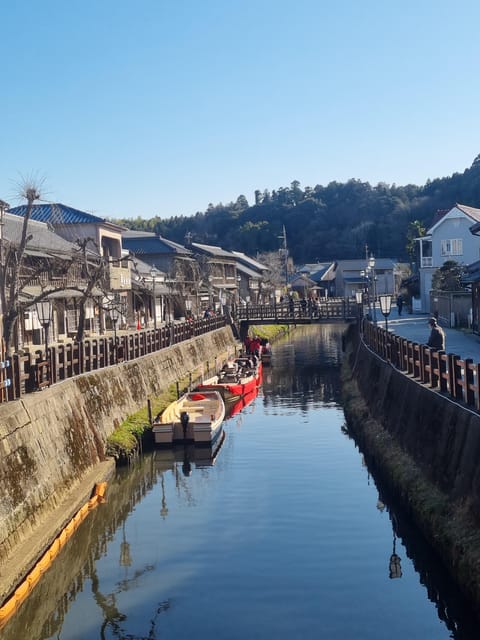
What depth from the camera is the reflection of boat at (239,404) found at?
29.9 m

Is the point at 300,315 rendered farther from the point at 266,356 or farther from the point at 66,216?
the point at 66,216

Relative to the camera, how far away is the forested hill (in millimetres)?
121500

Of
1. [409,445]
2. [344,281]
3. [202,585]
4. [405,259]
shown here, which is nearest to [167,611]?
[202,585]

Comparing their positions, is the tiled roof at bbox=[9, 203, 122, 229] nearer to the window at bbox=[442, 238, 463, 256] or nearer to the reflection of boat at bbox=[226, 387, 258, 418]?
the reflection of boat at bbox=[226, 387, 258, 418]

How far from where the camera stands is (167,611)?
11203 mm

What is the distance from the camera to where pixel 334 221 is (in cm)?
13450

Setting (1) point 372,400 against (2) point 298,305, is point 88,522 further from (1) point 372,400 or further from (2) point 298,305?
(2) point 298,305

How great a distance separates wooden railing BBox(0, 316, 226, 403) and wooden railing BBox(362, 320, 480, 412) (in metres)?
9.63

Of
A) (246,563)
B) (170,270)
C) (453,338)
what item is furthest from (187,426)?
(170,270)

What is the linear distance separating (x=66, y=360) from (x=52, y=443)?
4.38 m

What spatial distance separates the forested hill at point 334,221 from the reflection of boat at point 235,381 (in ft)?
282

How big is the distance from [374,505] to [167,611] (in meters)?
6.75

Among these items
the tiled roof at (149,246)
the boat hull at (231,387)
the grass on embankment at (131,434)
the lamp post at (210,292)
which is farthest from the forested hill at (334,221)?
the grass on embankment at (131,434)

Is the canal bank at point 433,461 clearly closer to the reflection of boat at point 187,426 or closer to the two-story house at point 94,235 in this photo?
the reflection of boat at point 187,426
